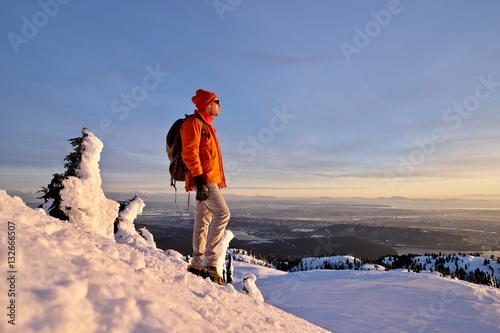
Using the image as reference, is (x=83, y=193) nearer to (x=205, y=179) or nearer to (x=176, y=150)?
(x=176, y=150)

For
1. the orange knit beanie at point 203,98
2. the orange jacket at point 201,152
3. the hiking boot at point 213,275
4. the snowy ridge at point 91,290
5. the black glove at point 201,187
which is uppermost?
the orange knit beanie at point 203,98

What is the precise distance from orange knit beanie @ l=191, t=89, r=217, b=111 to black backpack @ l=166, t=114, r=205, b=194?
0.29 meters

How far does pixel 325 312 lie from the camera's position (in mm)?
8602

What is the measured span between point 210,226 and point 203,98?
7.06ft

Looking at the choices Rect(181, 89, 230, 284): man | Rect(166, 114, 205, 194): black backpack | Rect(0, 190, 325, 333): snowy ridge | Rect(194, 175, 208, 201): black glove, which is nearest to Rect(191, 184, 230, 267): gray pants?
Rect(181, 89, 230, 284): man

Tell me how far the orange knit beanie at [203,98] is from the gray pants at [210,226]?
4.42 feet

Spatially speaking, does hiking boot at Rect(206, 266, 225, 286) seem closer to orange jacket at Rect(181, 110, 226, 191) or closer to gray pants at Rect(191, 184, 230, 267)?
gray pants at Rect(191, 184, 230, 267)

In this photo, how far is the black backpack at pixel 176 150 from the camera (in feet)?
15.6

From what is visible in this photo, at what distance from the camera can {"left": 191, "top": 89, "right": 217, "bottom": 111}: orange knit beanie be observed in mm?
4906

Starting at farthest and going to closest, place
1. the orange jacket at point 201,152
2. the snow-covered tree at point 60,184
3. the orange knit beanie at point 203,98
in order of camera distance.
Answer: the snow-covered tree at point 60,184 → the orange knit beanie at point 203,98 → the orange jacket at point 201,152

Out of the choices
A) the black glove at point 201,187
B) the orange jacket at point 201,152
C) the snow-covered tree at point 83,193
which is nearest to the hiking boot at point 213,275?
the black glove at point 201,187

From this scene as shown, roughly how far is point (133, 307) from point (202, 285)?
186 cm

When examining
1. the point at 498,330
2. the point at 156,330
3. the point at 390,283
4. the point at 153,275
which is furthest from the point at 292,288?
the point at 156,330

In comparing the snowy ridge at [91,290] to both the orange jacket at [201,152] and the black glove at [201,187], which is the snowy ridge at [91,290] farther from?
the orange jacket at [201,152]
